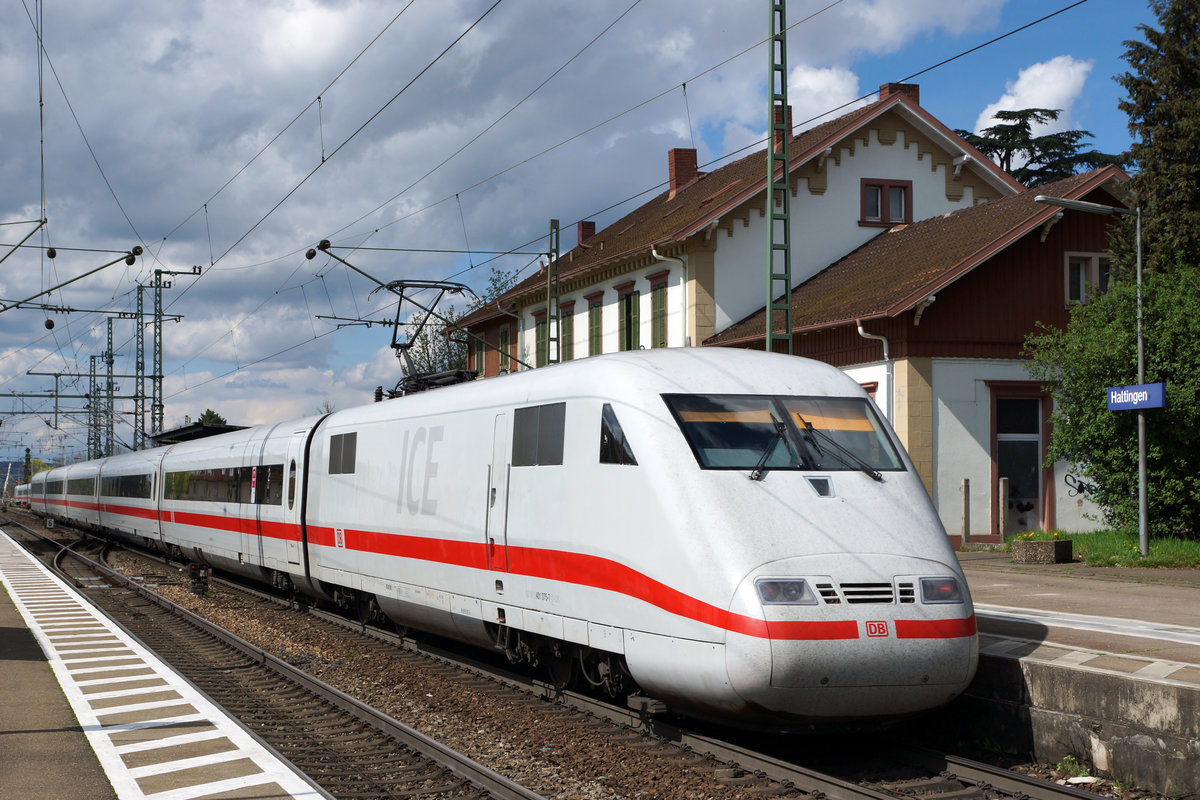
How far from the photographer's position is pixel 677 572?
8117 millimetres

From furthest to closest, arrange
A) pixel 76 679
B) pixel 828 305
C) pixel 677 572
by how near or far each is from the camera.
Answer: pixel 828 305
pixel 76 679
pixel 677 572

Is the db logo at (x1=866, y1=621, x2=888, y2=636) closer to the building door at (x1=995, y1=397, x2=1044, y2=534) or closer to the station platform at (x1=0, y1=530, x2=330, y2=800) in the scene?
the station platform at (x1=0, y1=530, x2=330, y2=800)

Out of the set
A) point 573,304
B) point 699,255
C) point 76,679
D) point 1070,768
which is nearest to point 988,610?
point 1070,768

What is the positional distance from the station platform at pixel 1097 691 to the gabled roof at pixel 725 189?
19722 millimetres

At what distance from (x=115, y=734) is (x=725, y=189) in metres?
27.6

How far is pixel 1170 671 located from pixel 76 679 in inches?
382

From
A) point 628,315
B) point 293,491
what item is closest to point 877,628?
point 293,491

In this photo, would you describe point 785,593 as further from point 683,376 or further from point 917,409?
point 917,409

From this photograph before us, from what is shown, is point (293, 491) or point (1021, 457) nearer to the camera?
point (293, 491)

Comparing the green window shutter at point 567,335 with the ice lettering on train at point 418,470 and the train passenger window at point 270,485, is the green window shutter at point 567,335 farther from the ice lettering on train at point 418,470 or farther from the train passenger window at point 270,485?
the ice lettering on train at point 418,470

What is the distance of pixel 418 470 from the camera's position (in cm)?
1316

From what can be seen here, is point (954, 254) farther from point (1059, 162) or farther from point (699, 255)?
point (1059, 162)

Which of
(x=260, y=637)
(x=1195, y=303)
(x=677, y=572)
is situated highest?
(x=1195, y=303)

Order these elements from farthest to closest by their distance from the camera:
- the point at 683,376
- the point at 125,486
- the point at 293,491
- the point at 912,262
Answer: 1. the point at 125,486
2. the point at 912,262
3. the point at 293,491
4. the point at 683,376
